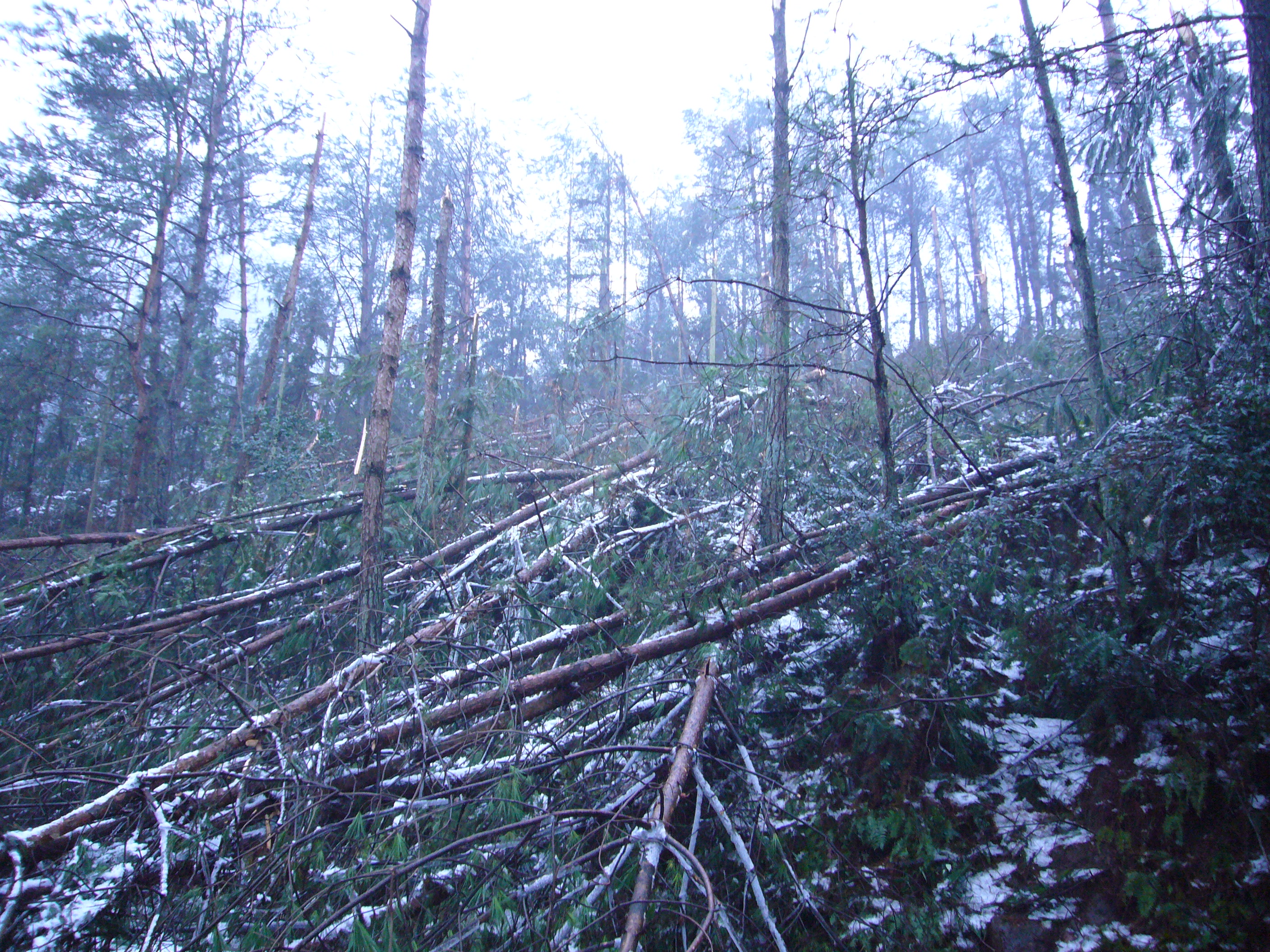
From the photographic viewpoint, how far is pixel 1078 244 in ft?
15.8

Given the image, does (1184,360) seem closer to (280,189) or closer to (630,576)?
(630,576)

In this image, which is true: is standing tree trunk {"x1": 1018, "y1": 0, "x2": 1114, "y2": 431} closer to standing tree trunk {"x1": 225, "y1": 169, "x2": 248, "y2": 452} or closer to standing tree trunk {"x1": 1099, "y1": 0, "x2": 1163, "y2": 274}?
standing tree trunk {"x1": 1099, "y1": 0, "x2": 1163, "y2": 274}

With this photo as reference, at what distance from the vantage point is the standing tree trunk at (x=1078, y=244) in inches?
180

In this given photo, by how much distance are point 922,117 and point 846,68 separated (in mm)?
15575

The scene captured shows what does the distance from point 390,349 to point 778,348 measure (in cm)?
334

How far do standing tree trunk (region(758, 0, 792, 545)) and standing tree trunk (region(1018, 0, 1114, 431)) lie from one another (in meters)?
1.83

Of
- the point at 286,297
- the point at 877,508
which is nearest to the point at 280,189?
the point at 286,297

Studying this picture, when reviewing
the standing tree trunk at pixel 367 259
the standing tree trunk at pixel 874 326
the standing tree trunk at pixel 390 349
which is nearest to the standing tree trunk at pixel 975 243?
the standing tree trunk at pixel 874 326

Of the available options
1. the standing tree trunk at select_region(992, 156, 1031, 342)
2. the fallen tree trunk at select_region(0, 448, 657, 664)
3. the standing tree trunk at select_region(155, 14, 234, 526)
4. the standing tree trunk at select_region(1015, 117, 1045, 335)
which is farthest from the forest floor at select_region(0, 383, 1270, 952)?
the standing tree trunk at select_region(992, 156, 1031, 342)

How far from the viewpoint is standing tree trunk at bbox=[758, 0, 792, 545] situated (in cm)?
510

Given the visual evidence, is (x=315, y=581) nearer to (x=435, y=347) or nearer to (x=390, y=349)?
(x=390, y=349)

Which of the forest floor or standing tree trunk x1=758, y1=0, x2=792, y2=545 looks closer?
the forest floor

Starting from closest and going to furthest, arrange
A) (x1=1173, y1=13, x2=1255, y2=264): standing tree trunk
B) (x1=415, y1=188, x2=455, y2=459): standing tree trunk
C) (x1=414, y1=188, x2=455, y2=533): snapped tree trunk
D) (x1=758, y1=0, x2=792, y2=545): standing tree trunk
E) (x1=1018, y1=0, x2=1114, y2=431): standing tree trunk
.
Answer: (x1=1018, y1=0, x2=1114, y2=431): standing tree trunk
(x1=1173, y1=13, x2=1255, y2=264): standing tree trunk
(x1=758, y1=0, x2=792, y2=545): standing tree trunk
(x1=414, y1=188, x2=455, y2=533): snapped tree trunk
(x1=415, y1=188, x2=455, y2=459): standing tree trunk

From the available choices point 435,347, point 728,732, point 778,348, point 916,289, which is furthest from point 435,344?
point 916,289
